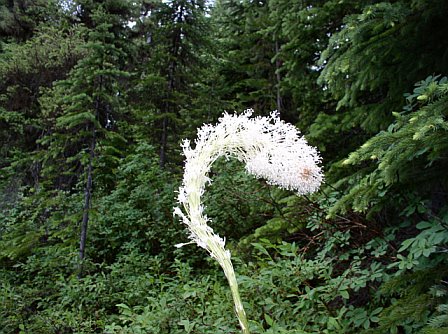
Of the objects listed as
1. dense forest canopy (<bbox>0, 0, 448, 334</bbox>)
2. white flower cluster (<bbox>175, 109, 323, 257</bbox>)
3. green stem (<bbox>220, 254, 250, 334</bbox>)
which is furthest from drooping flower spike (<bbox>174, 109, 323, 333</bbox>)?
dense forest canopy (<bbox>0, 0, 448, 334</bbox>)

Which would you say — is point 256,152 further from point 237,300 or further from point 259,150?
point 237,300

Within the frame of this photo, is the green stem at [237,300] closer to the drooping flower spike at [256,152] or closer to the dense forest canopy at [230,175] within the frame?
the drooping flower spike at [256,152]

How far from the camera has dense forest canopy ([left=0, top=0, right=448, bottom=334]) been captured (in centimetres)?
228

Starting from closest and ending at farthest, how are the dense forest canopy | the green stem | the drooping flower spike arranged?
the green stem < the drooping flower spike < the dense forest canopy

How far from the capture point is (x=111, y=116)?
7.30 meters

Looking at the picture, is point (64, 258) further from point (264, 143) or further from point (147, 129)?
point (264, 143)

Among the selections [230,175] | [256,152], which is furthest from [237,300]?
[230,175]

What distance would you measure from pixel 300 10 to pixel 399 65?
1623mm

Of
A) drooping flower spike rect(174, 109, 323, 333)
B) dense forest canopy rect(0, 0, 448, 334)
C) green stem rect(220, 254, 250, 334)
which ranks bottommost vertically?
green stem rect(220, 254, 250, 334)

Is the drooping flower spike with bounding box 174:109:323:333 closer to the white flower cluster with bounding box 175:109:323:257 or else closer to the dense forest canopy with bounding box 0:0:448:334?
the white flower cluster with bounding box 175:109:323:257

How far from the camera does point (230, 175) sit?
6.81 meters

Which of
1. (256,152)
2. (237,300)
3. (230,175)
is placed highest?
(230,175)

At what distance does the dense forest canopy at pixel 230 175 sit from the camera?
7.48 feet

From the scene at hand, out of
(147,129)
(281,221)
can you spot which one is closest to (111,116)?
(147,129)
